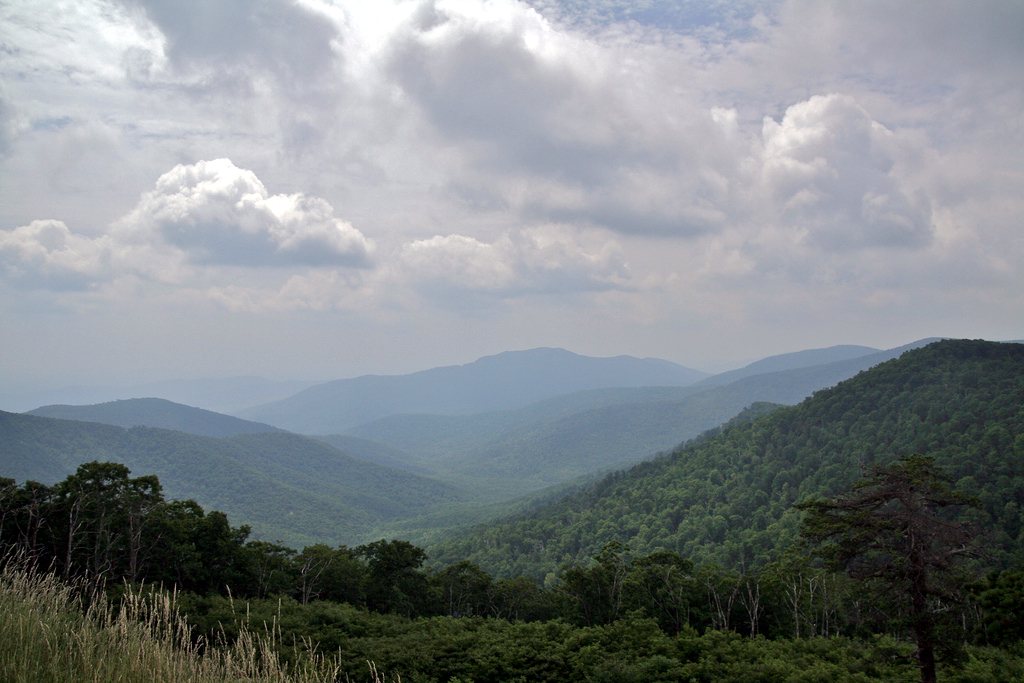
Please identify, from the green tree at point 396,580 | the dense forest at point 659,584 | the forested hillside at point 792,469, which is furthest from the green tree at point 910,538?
the forested hillside at point 792,469

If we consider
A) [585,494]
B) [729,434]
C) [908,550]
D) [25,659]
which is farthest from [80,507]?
[729,434]

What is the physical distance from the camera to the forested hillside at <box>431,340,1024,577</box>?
70250mm

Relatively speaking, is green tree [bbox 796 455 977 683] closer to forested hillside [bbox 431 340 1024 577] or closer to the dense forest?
the dense forest

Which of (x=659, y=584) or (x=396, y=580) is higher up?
(x=659, y=584)

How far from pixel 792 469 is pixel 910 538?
86.7 m

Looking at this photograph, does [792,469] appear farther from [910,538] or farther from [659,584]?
[910,538]

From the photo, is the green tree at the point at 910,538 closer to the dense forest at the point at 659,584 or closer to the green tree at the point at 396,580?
the dense forest at the point at 659,584

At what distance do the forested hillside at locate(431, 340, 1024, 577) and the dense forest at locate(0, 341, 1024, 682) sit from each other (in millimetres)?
634

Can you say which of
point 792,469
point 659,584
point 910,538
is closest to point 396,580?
point 659,584

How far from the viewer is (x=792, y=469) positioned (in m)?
91.1

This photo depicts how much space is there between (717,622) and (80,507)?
39.9 metres

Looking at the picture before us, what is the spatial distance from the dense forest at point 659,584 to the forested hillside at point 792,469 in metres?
0.63

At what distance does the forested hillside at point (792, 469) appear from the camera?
7025 cm

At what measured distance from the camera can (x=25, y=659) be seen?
594 centimetres
